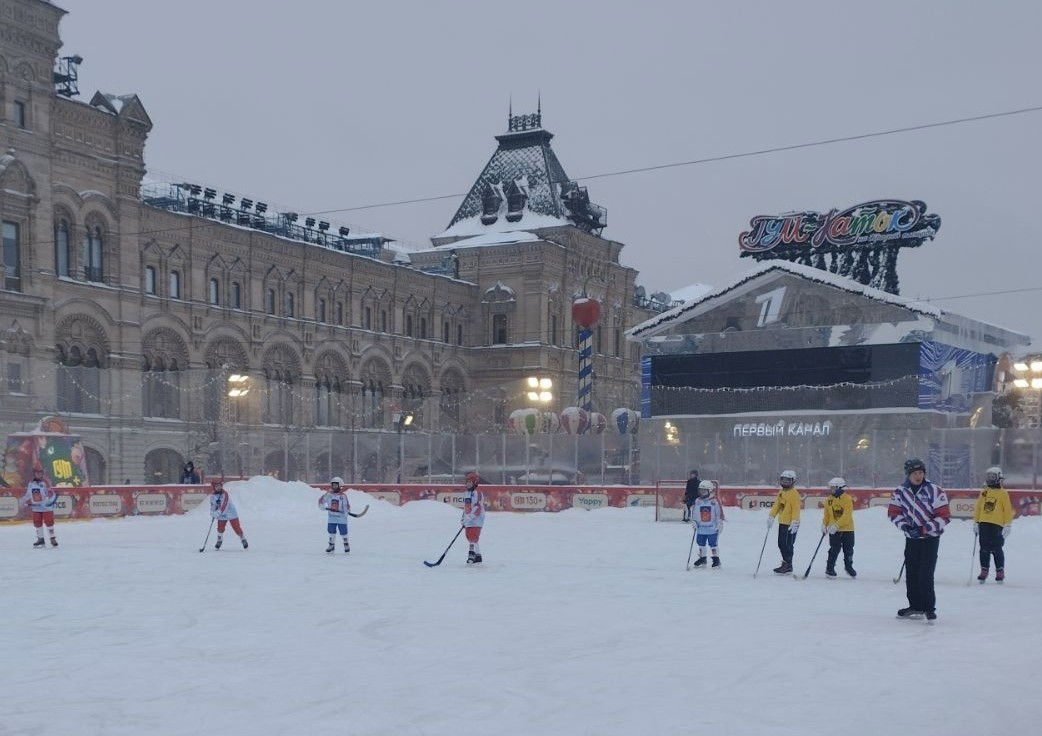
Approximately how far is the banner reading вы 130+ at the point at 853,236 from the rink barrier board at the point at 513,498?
1881 centimetres

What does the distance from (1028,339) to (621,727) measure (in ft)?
158

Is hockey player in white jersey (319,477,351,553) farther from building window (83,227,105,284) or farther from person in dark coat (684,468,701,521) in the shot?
building window (83,227,105,284)

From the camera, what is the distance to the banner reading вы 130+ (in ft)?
151

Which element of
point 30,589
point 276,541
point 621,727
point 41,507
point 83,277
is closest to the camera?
point 621,727

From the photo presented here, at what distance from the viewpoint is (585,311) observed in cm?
4916

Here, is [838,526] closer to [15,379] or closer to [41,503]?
[41,503]

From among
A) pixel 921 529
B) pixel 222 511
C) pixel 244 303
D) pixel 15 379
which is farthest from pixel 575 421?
pixel 921 529

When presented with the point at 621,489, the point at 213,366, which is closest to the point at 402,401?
the point at 213,366

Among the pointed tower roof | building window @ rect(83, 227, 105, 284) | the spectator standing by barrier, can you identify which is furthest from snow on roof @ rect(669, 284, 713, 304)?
the spectator standing by barrier

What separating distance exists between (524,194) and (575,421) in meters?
24.7

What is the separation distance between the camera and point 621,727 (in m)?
7.47

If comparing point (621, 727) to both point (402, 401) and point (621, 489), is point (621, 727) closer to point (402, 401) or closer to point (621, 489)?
point (621, 489)

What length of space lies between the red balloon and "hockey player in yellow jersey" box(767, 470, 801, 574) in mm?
31879

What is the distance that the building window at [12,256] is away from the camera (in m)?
38.5
